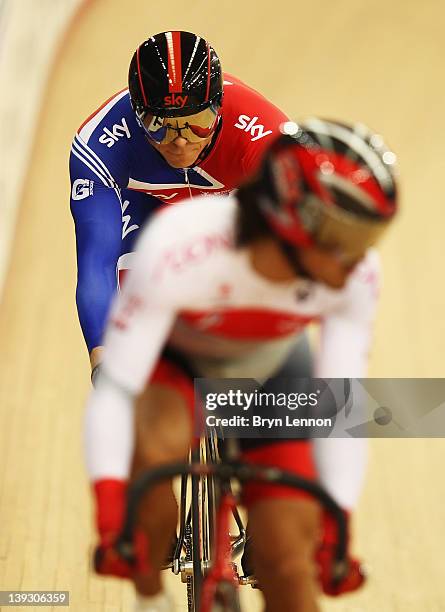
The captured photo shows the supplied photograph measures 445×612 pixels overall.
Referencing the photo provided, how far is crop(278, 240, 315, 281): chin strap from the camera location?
6.43 ft

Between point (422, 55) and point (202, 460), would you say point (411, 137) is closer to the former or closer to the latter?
point (422, 55)

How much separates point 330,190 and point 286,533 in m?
0.66

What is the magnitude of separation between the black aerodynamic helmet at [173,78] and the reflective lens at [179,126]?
0.06 ft

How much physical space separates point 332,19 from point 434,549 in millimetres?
6324

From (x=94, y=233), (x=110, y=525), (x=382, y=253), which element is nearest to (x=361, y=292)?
(x=110, y=525)

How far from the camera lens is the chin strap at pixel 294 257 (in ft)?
6.43

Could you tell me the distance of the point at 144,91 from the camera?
3.04 metres

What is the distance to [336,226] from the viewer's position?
6.25ft

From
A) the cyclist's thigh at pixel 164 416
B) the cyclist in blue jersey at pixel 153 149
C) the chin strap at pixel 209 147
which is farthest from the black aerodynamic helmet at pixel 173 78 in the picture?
the cyclist's thigh at pixel 164 416

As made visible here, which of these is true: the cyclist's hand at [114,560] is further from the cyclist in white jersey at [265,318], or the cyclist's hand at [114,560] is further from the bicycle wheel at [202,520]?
the bicycle wheel at [202,520]

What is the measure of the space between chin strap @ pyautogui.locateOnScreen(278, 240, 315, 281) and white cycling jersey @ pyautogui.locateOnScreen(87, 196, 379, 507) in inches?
2.0

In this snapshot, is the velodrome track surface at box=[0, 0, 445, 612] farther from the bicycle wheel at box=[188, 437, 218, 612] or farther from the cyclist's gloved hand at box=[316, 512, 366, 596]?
the cyclist's gloved hand at box=[316, 512, 366, 596]

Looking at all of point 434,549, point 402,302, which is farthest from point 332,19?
point 434,549

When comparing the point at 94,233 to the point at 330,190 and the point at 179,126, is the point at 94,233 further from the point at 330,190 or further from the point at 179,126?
the point at 330,190
